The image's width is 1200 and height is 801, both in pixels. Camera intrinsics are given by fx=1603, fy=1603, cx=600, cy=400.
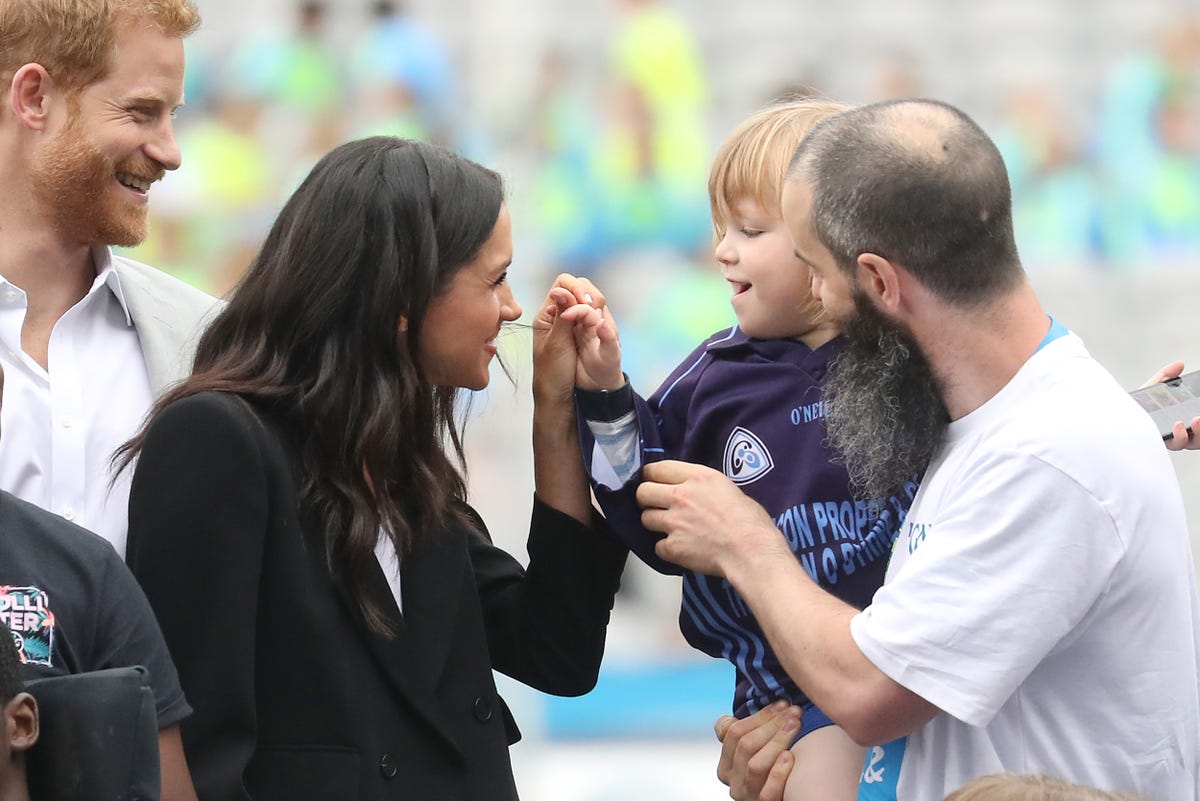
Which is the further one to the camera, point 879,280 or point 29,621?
point 879,280

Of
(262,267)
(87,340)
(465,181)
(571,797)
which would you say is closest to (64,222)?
(87,340)

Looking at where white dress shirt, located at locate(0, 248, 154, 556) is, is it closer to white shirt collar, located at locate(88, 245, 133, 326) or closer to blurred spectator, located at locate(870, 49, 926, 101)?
white shirt collar, located at locate(88, 245, 133, 326)

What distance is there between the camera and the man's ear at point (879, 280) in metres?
2.21

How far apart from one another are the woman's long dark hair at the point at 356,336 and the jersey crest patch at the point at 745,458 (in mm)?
508

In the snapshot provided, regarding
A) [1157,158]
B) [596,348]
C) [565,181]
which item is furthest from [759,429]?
[1157,158]

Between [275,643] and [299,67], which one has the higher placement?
[299,67]

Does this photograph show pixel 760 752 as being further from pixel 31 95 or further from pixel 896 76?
pixel 896 76

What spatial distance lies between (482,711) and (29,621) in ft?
2.32

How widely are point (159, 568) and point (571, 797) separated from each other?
474cm

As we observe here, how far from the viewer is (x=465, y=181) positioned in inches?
99.3

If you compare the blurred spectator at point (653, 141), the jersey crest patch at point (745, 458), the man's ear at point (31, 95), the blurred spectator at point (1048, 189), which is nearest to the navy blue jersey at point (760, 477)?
the jersey crest patch at point (745, 458)

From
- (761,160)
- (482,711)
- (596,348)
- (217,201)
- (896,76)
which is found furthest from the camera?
(896,76)

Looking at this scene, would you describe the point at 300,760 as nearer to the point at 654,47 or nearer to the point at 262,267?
the point at 262,267

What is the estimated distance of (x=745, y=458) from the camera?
2.69 m
